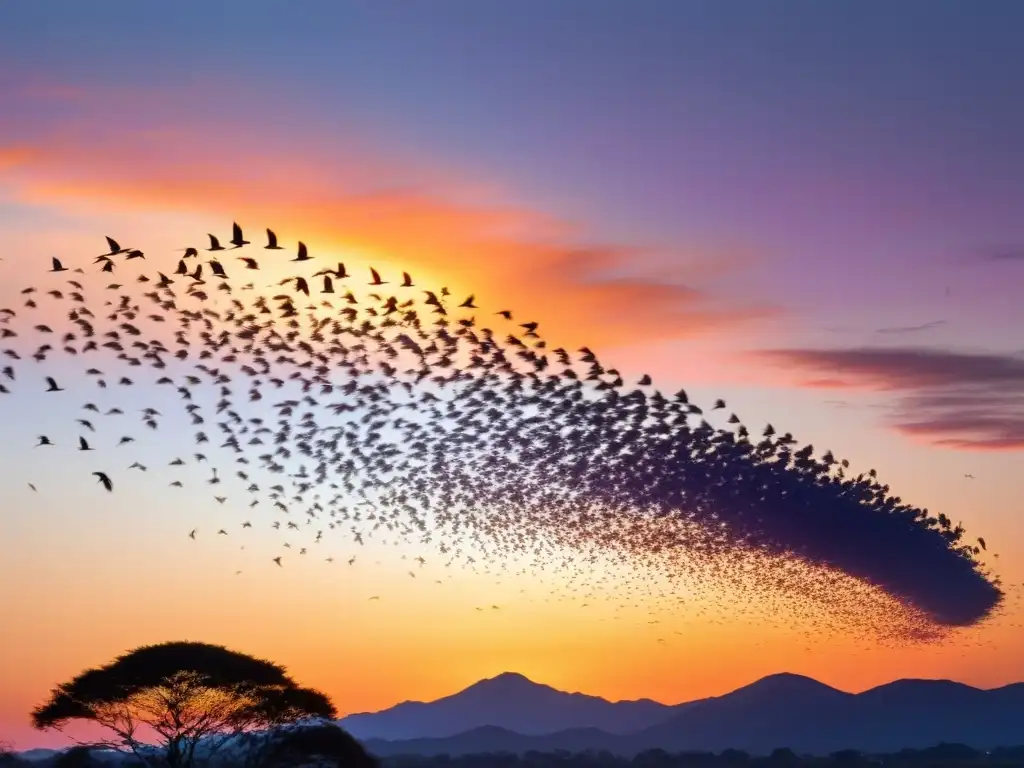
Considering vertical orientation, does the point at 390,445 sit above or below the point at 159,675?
above

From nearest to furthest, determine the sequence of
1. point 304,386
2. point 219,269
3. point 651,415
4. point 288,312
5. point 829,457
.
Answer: point 219,269, point 288,312, point 304,386, point 651,415, point 829,457

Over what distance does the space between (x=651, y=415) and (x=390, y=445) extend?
→ 13.5 metres

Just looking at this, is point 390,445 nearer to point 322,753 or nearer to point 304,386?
point 304,386

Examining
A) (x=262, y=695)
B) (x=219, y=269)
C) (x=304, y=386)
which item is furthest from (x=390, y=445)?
(x=262, y=695)

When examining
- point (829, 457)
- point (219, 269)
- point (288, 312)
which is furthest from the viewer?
point (829, 457)

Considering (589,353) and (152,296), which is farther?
(589,353)

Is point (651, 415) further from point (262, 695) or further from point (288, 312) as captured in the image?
point (262, 695)

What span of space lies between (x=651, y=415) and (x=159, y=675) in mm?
35110

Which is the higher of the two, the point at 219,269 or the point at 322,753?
the point at 219,269

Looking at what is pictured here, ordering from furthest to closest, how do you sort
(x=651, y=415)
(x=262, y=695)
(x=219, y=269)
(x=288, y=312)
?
1. (x=262, y=695)
2. (x=651, y=415)
3. (x=288, y=312)
4. (x=219, y=269)

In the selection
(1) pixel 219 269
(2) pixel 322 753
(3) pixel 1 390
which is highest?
(1) pixel 219 269

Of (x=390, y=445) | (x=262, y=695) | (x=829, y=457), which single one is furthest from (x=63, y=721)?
(x=829, y=457)

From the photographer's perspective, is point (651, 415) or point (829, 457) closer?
point (651, 415)

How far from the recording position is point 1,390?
191ft
